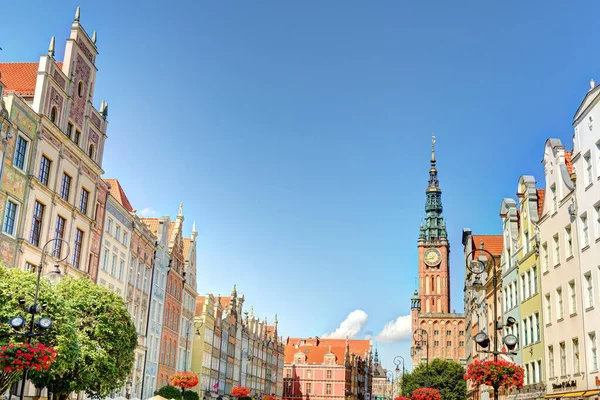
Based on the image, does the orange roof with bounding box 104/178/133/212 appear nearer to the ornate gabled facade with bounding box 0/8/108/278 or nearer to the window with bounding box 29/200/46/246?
the ornate gabled facade with bounding box 0/8/108/278

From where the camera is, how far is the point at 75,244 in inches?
1508

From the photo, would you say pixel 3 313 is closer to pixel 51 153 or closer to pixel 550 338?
pixel 51 153

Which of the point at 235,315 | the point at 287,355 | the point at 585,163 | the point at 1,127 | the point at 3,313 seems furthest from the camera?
the point at 287,355

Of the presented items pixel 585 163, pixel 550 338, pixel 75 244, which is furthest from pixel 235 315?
pixel 585 163

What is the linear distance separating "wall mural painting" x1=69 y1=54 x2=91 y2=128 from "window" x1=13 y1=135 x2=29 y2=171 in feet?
17.9

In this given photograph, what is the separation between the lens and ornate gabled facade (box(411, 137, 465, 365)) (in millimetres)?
144250

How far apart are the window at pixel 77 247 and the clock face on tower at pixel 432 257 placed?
12450cm

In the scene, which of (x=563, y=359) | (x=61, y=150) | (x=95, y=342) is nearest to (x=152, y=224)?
(x=61, y=150)

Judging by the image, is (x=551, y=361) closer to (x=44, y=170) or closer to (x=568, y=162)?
(x=568, y=162)

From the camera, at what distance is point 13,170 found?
30.4 metres

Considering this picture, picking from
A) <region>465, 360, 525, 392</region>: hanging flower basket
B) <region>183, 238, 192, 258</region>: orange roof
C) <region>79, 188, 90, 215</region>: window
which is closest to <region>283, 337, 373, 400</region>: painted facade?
<region>183, 238, 192, 258</region>: orange roof

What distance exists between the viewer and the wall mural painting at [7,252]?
2950 cm

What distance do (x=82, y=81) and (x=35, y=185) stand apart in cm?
861

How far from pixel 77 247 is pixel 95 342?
1137 centimetres
